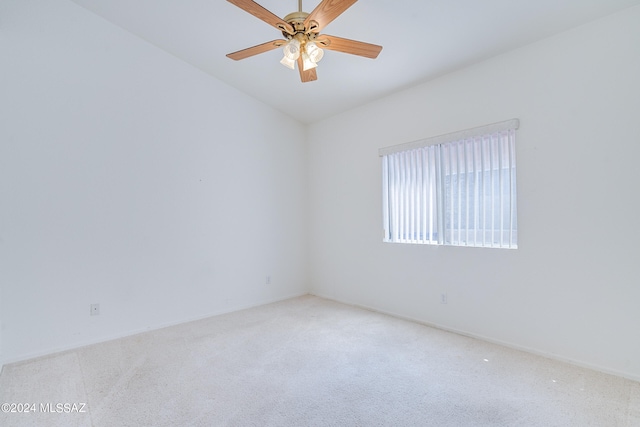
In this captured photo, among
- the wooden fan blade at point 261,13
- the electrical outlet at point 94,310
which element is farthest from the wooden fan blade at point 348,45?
the electrical outlet at point 94,310

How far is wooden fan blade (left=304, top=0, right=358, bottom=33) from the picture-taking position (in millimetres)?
1729

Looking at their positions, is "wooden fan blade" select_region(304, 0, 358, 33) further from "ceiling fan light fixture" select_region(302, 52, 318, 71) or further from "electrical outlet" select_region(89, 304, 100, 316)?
"electrical outlet" select_region(89, 304, 100, 316)

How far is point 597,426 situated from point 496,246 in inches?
58.5

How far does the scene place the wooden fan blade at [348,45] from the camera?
6.88ft

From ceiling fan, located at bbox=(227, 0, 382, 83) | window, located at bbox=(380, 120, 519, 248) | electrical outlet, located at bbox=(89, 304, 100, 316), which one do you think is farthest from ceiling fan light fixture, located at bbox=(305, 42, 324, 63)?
electrical outlet, located at bbox=(89, 304, 100, 316)

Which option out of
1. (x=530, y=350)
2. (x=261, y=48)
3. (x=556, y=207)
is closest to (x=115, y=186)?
(x=261, y=48)

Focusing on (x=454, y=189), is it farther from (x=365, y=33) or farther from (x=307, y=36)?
(x=307, y=36)

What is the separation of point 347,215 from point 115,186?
2785 mm

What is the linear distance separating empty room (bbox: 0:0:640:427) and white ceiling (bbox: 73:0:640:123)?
0.02 meters

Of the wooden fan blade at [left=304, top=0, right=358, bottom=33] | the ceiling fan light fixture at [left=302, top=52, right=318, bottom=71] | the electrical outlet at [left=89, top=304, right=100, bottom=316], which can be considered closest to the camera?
the wooden fan blade at [left=304, top=0, right=358, bottom=33]

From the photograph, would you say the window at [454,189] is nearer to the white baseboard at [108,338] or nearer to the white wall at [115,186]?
the white wall at [115,186]

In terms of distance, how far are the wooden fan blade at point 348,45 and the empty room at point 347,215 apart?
0.05 feet

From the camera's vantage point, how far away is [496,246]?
9.64 feet

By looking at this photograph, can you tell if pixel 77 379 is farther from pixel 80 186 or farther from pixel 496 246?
pixel 496 246
